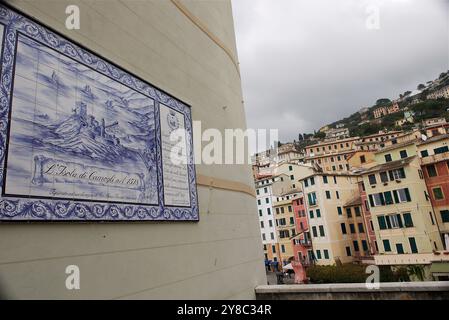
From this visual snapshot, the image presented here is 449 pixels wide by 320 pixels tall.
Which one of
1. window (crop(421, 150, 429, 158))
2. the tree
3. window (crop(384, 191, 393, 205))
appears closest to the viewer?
window (crop(384, 191, 393, 205))

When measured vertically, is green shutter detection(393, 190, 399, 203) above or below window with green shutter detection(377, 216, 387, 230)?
above

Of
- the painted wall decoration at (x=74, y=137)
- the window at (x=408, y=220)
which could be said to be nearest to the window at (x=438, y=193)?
the window at (x=408, y=220)

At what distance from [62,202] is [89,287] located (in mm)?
785

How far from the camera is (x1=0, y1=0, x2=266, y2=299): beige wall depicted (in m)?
2.19

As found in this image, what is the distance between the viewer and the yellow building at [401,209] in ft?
74.6

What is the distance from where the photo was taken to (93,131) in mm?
2797

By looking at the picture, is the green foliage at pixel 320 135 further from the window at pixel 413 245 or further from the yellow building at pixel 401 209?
the window at pixel 413 245

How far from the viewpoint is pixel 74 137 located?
259cm

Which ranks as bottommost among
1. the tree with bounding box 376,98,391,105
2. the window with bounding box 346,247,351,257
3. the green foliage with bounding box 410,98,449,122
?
the window with bounding box 346,247,351,257

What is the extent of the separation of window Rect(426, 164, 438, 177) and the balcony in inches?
16.2

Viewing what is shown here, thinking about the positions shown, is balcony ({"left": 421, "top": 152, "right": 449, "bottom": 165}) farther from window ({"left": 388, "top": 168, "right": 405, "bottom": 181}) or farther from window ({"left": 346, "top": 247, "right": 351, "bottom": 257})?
window ({"left": 346, "top": 247, "right": 351, "bottom": 257})

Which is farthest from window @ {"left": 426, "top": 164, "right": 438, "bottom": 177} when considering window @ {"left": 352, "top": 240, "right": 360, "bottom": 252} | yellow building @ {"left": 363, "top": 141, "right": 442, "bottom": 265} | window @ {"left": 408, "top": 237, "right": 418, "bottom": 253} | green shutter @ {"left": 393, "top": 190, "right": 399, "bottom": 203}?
window @ {"left": 352, "top": 240, "right": 360, "bottom": 252}

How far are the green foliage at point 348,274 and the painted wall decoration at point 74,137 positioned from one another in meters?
25.3
